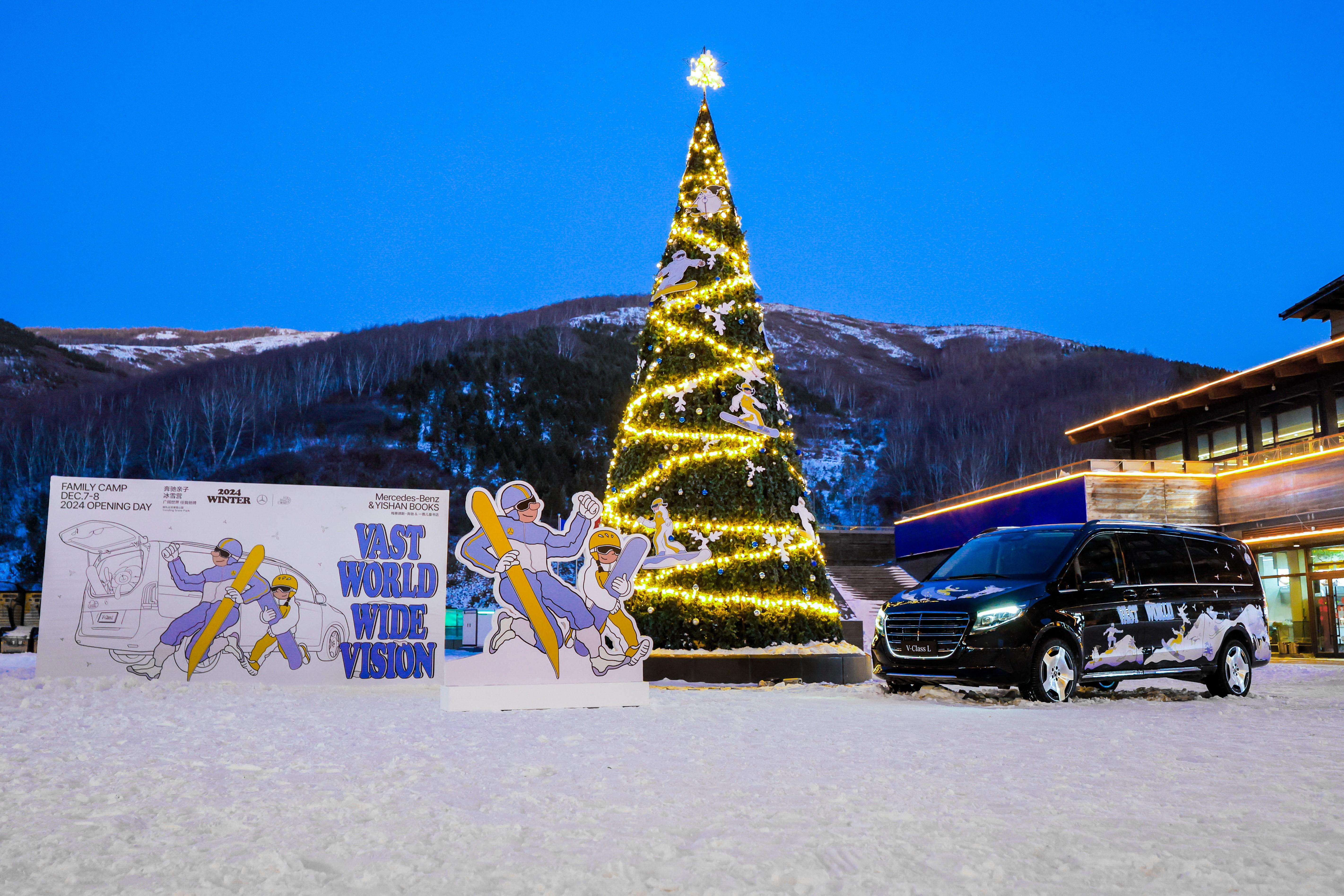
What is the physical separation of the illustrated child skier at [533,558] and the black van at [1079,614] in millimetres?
3385

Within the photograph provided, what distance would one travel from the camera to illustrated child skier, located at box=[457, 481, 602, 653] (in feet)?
35.5

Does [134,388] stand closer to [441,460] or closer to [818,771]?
[441,460]

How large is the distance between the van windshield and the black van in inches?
0.7

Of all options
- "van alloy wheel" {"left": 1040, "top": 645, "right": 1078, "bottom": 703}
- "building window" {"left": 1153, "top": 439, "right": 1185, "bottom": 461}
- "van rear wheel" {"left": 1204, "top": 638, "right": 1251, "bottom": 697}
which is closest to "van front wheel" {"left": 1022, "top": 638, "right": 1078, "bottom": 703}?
"van alloy wheel" {"left": 1040, "top": 645, "right": 1078, "bottom": 703}

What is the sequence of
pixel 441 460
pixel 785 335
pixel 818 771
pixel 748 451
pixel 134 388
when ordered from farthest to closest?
pixel 785 335, pixel 134 388, pixel 441 460, pixel 748 451, pixel 818 771

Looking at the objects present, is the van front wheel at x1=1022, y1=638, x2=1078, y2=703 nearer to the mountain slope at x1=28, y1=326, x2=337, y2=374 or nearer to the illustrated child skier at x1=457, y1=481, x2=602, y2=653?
the illustrated child skier at x1=457, y1=481, x2=602, y2=653

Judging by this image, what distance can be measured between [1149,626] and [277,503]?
10490 millimetres

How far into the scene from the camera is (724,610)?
1396 cm

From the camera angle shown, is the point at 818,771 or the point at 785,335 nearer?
the point at 818,771

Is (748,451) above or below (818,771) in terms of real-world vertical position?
above

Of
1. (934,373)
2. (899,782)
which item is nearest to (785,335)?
(934,373)

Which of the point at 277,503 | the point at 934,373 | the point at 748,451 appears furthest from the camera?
the point at 934,373

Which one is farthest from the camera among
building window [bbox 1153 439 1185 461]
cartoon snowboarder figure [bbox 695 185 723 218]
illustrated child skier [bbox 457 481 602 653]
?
building window [bbox 1153 439 1185 461]

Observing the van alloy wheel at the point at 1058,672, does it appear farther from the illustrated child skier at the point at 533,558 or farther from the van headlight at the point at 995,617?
the illustrated child skier at the point at 533,558
